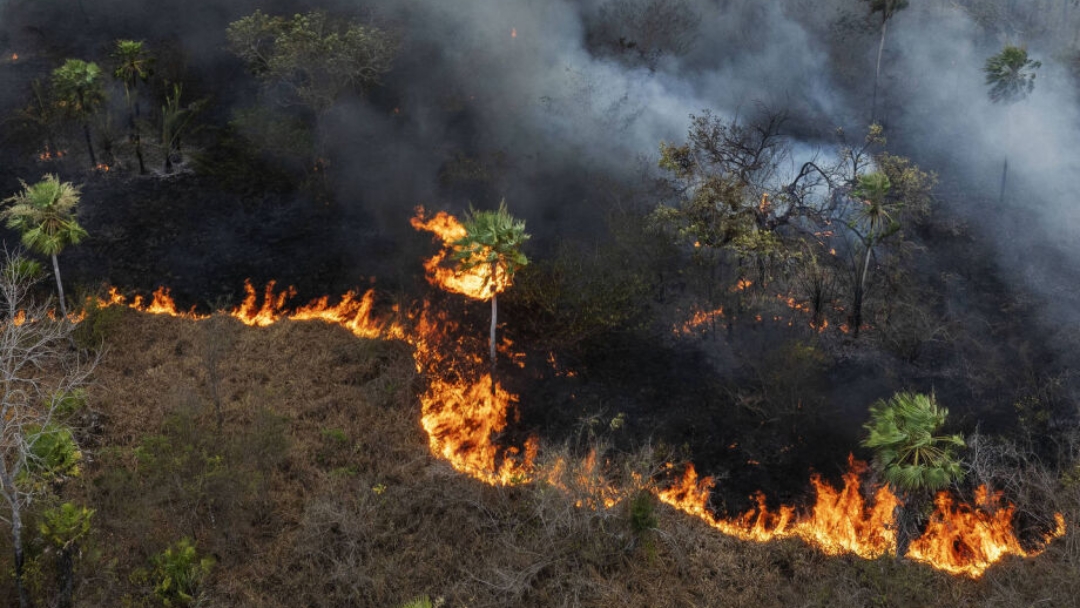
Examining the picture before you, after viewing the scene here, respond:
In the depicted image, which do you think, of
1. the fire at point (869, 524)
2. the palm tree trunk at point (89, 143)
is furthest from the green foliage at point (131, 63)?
the fire at point (869, 524)

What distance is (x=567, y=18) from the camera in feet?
179

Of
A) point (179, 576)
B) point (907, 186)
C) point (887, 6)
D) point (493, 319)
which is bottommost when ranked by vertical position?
point (179, 576)

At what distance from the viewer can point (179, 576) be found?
958 inches

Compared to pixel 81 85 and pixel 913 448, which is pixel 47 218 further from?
pixel 913 448

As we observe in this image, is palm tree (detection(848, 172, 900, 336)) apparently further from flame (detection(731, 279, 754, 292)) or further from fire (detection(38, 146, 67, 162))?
fire (detection(38, 146, 67, 162))

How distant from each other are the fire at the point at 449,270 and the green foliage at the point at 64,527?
16.2 metres

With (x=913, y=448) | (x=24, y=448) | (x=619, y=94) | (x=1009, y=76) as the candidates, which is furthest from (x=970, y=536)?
(x=1009, y=76)

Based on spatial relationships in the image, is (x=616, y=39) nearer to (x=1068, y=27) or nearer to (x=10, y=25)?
(x=1068, y=27)

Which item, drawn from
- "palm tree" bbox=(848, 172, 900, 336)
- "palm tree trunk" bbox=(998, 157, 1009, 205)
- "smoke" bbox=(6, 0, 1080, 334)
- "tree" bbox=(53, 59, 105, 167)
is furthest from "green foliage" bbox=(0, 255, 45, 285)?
"palm tree trunk" bbox=(998, 157, 1009, 205)

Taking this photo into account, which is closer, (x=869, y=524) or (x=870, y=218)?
(x=869, y=524)

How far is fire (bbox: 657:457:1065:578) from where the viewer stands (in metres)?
26.6

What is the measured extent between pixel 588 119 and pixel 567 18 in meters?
10.7

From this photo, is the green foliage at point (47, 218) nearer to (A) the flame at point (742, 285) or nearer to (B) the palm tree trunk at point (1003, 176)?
(A) the flame at point (742, 285)

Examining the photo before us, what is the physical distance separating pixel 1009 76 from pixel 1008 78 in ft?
0.66
